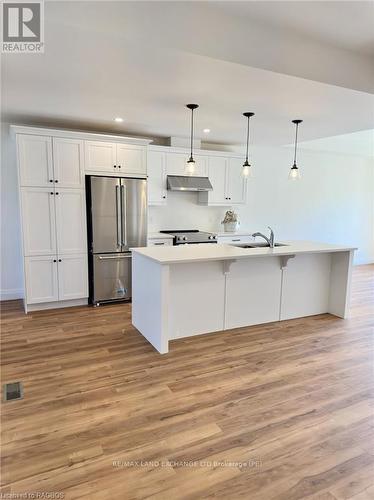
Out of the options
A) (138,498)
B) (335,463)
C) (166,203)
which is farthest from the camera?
(166,203)

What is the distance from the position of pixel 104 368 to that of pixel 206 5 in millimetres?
2930

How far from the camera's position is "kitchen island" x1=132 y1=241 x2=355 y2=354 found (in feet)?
10.9

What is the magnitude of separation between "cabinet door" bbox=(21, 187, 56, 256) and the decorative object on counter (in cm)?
301

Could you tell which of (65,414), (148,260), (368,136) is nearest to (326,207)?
(368,136)

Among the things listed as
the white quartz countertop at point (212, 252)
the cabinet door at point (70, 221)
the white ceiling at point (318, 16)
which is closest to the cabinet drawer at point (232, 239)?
the white quartz countertop at point (212, 252)

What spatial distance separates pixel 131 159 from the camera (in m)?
4.74

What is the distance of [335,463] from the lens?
187 cm

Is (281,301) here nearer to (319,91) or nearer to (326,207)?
(319,91)

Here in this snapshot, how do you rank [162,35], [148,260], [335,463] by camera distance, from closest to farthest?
[335,463], [162,35], [148,260]

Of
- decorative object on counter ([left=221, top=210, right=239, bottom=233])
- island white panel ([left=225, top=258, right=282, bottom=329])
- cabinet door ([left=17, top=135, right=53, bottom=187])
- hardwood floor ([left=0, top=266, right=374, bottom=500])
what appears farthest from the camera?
decorative object on counter ([left=221, top=210, right=239, bottom=233])

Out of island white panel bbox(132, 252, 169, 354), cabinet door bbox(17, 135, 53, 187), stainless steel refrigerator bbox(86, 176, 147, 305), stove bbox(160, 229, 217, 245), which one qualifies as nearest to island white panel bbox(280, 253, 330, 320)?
stove bbox(160, 229, 217, 245)

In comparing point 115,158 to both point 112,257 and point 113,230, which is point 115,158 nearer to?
point 113,230

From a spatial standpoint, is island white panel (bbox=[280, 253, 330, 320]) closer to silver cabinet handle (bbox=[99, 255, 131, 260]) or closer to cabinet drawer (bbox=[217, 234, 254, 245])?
cabinet drawer (bbox=[217, 234, 254, 245])

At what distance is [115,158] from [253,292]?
105 inches
